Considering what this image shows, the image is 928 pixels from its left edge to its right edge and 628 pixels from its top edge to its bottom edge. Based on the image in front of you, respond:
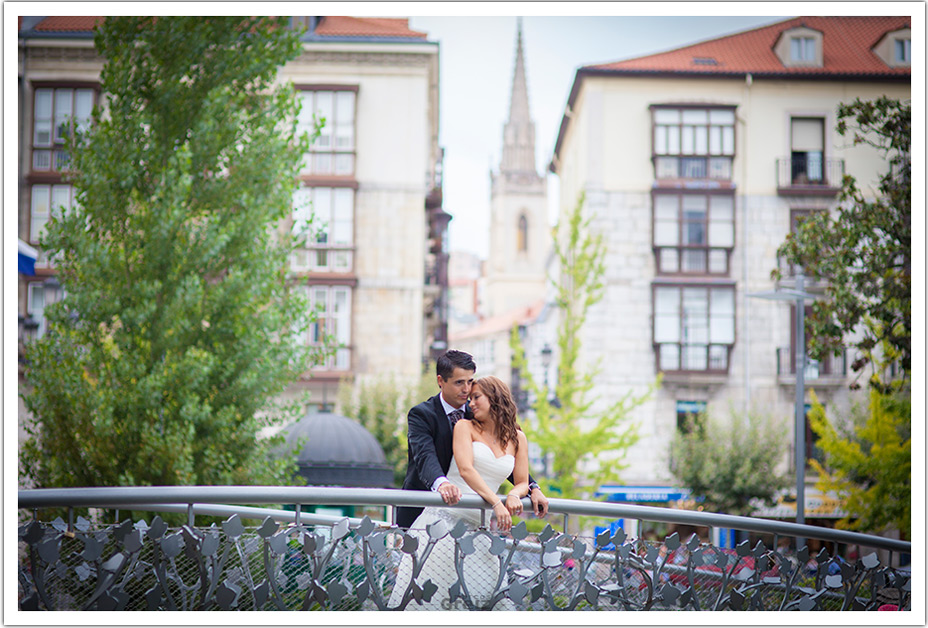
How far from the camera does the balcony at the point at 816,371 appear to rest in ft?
78.1

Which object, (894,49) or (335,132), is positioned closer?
(894,49)

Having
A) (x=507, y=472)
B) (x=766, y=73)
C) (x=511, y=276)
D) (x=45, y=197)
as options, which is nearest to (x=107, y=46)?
(x=507, y=472)

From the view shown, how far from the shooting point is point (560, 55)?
1177 centimetres

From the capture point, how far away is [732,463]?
73.5ft

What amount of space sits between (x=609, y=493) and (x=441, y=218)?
1345 centimetres

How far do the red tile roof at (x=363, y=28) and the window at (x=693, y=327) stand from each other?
9.09 m

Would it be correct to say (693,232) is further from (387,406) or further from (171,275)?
(171,275)

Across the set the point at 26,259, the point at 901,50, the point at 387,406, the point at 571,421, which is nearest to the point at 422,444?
the point at 26,259

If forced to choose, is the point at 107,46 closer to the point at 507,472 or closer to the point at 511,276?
the point at 507,472

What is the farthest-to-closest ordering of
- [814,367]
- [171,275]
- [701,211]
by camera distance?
[701,211] → [814,367] → [171,275]

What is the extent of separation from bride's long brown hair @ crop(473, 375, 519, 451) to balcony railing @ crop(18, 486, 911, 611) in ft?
1.20

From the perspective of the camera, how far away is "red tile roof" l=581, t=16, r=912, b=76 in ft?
73.7

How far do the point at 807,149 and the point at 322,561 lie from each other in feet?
75.4

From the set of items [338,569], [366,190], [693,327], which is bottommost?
[338,569]
